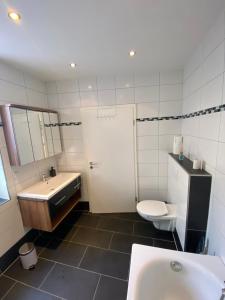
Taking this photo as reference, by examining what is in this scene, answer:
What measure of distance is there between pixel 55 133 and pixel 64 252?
1675 mm

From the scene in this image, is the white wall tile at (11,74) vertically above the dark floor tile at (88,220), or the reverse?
the white wall tile at (11,74)

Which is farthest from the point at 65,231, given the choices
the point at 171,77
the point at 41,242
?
the point at 171,77

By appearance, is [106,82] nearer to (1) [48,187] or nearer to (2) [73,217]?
(1) [48,187]

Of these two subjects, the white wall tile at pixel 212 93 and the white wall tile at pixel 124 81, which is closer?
the white wall tile at pixel 212 93

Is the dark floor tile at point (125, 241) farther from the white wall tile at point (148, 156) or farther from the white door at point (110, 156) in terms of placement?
the white wall tile at point (148, 156)

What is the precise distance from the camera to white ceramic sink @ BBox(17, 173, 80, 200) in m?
1.75

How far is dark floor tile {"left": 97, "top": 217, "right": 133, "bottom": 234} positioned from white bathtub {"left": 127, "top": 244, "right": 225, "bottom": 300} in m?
0.91

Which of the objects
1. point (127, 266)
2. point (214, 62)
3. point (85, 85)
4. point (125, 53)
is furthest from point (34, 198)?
point (214, 62)

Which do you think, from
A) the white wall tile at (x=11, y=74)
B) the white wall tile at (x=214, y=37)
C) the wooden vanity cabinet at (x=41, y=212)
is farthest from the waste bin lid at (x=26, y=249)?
the white wall tile at (x=214, y=37)

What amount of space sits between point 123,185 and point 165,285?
1384mm

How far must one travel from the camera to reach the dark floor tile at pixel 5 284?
144cm

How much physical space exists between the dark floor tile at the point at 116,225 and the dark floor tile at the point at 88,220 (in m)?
0.08

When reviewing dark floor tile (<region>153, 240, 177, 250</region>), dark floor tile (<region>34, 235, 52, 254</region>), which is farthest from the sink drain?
dark floor tile (<region>34, 235, 52, 254</region>)

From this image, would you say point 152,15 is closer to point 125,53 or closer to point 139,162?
point 125,53
